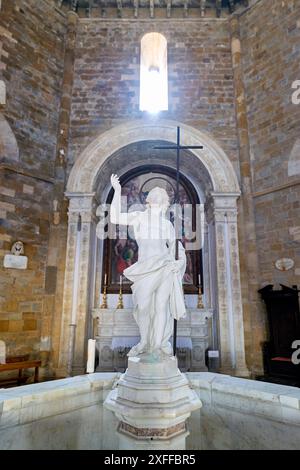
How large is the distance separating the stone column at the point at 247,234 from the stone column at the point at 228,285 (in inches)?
7.9

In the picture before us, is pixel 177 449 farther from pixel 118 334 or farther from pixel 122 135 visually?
pixel 122 135

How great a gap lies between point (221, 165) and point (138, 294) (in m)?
4.90

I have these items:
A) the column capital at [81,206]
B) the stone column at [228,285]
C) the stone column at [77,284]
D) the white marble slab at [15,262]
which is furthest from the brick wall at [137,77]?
the white marble slab at [15,262]

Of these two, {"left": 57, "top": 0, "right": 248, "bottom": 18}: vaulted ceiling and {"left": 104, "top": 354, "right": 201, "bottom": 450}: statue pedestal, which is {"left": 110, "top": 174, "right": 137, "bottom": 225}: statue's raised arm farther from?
{"left": 57, "top": 0, "right": 248, "bottom": 18}: vaulted ceiling

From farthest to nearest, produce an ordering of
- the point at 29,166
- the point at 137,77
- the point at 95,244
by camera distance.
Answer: the point at 137,77 → the point at 95,244 → the point at 29,166

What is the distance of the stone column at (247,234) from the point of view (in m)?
6.13

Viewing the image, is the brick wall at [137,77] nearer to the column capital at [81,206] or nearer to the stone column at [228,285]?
the column capital at [81,206]

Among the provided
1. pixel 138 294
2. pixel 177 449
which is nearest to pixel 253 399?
pixel 177 449

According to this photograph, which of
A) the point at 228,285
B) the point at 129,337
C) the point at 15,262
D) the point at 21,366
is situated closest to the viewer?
the point at 21,366

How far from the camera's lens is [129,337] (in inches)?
243

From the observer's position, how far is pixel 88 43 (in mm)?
7957

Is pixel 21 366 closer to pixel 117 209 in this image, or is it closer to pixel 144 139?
pixel 117 209

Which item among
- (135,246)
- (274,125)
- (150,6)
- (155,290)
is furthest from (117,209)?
(150,6)

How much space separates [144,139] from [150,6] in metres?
3.98
